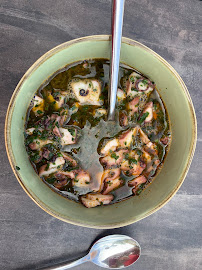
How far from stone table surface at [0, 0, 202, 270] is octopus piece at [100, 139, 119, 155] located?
711 mm

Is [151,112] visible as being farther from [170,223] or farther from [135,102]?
[170,223]

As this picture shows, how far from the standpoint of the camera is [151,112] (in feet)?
6.74

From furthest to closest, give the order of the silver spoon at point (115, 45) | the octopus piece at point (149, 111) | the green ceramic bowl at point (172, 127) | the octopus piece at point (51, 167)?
the octopus piece at point (149, 111)
the octopus piece at point (51, 167)
the green ceramic bowl at point (172, 127)
the silver spoon at point (115, 45)

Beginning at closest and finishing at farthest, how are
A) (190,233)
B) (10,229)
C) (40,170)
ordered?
(40,170) → (10,229) → (190,233)

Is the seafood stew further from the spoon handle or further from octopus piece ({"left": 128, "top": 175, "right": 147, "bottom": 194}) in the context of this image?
the spoon handle

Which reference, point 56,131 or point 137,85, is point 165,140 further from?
point 56,131

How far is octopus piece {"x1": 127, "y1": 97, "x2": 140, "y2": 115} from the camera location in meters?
2.05

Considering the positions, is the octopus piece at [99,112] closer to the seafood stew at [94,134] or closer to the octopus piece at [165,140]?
the seafood stew at [94,134]

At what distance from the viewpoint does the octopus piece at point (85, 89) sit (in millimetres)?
2021

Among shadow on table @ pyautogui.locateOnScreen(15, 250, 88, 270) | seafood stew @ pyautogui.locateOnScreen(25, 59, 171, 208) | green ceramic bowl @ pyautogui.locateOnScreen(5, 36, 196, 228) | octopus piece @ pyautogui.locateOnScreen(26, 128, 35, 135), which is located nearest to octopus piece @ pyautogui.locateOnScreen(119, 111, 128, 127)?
seafood stew @ pyautogui.locateOnScreen(25, 59, 171, 208)

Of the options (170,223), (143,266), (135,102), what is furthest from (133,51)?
(143,266)

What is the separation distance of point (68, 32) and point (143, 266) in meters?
2.07

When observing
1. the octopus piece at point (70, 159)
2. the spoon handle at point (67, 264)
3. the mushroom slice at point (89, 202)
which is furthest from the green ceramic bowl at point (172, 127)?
the spoon handle at point (67, 264)

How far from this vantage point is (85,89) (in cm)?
203
